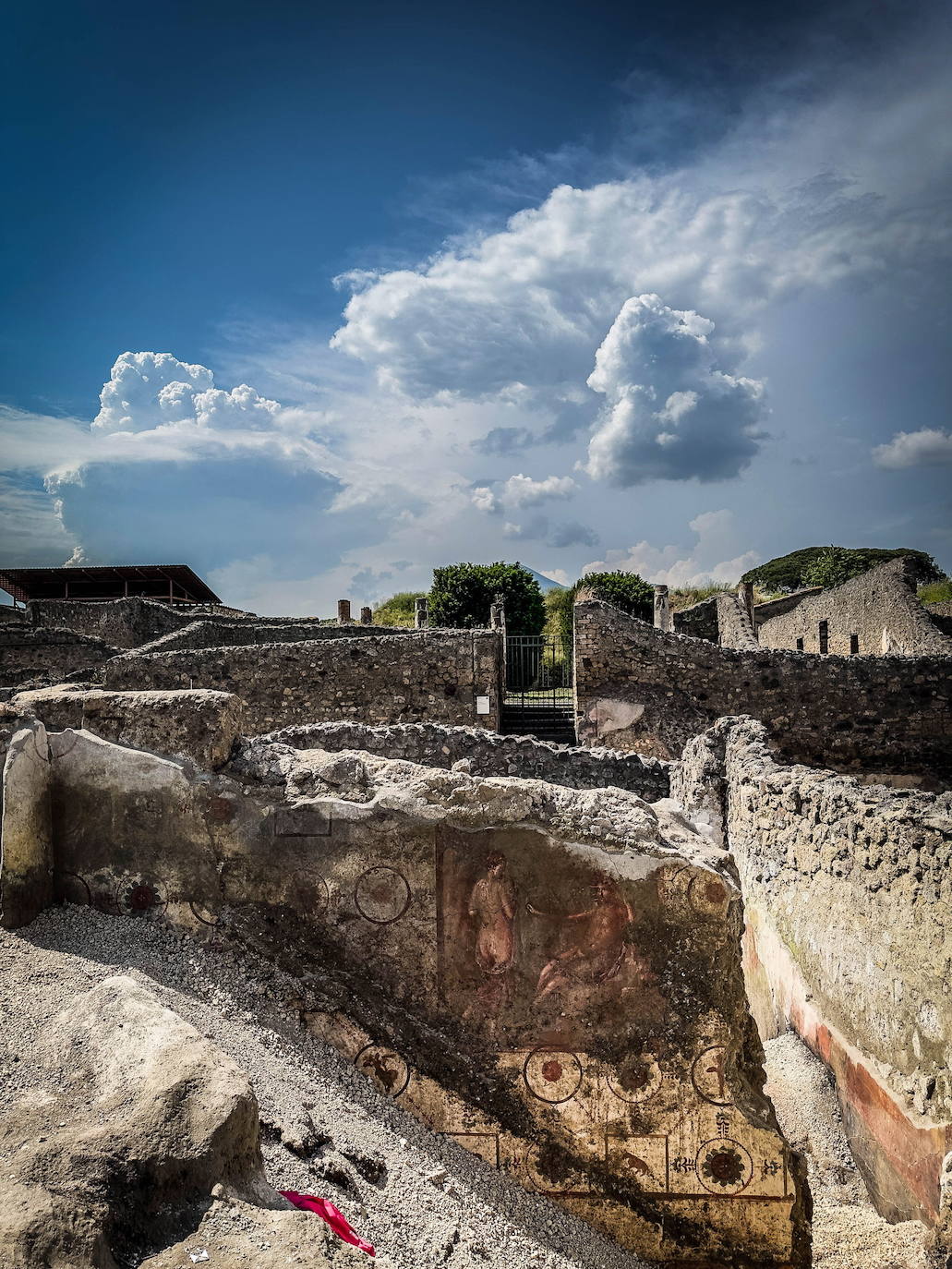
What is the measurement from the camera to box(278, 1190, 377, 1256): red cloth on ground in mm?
2238

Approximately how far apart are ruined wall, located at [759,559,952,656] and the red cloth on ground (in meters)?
19.8

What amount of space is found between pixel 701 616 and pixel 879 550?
1295 inches

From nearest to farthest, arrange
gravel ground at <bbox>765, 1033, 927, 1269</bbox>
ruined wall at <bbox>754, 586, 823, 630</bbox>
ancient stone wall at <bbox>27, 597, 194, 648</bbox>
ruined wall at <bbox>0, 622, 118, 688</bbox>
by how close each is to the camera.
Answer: gravel ground at <bbox>765, 1033, 927, 1269</bbox> → ruined wall at <bbox>0, 622, 118, 688</bbox> → ancient stone wall at <bbox>27, 597, 194, 648</bbox> → ruined wall at <bbox>754, 586, 823, 630</bbox>

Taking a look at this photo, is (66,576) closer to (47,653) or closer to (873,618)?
(47,653)

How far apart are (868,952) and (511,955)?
1.93m

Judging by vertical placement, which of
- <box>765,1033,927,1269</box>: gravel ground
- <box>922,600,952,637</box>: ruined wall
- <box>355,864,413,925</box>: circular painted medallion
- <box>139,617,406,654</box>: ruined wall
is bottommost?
<box>765,1033,927,1269</box>: gravel ground

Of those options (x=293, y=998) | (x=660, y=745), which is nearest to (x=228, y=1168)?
(x=293, y=998)

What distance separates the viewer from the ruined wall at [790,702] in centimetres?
1331

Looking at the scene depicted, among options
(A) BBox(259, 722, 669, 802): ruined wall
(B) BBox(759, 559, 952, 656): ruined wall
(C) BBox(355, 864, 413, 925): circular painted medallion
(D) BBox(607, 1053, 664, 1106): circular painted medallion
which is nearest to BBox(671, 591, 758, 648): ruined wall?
(B) BBox(759, 559, 952, 656): ruined wall

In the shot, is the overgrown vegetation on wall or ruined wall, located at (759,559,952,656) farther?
the overgrown vegetation on wall

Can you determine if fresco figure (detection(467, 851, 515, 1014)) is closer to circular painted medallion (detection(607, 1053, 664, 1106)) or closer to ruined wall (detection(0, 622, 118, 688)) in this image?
circular painted medallion (detection(607, 1053, 664, 1106))

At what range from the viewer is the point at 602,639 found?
14000 millimetres

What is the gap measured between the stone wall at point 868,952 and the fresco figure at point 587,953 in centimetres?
137

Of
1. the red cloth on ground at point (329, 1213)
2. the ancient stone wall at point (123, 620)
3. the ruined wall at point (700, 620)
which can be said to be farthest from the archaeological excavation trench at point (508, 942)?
the ruined wall at point (700, 620)
